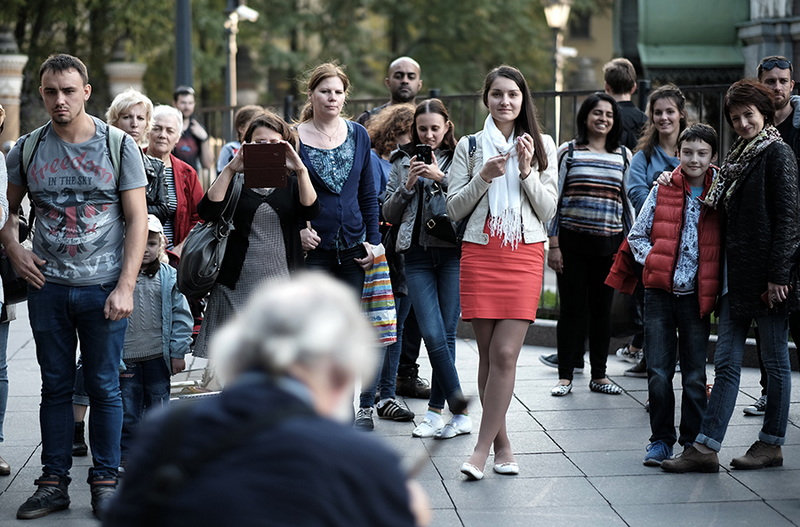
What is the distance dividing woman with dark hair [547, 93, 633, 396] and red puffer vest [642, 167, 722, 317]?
1421 millimetres

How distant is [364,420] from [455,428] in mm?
558

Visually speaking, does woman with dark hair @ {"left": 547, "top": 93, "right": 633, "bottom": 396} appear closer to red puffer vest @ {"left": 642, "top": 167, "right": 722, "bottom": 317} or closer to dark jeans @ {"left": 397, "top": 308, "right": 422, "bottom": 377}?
dark jeans @ {"left": 397, "top": 308, "right": 422, "bottom": 377}

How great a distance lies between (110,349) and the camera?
5.33 meters

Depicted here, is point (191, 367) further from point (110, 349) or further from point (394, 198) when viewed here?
point (110, 349)

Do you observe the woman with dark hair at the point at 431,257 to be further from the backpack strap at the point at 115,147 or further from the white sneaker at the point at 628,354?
the white sneaker at the point at 628,354

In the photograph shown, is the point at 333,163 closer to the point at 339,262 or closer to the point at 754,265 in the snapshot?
the point at 339,262

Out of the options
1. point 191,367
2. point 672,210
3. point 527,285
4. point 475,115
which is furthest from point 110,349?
point 475,115

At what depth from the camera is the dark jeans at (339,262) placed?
6355 millimetres

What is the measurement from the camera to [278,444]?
216cm

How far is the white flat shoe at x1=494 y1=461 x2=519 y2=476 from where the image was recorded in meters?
5.95

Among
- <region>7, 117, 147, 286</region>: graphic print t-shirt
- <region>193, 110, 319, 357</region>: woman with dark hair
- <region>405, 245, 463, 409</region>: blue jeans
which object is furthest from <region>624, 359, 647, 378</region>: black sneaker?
<region>7, 117, 147, 286</region>: graphic print t-shirt

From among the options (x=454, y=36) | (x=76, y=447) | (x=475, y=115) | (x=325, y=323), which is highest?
→ (x=454, y=36)

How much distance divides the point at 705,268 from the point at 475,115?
497cm

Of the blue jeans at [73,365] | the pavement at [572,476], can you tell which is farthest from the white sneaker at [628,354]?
the blue jeans at [73,365]
